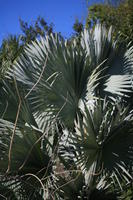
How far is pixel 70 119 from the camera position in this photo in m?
4.68

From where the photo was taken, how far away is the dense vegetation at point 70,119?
392 centimetres

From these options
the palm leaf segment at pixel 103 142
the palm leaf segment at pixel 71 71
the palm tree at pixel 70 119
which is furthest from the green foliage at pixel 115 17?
the palm leaf segment at pixel 103 142

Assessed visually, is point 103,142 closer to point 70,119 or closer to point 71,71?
point 70,119

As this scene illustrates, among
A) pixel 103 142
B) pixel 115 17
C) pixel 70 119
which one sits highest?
pixel 115 17

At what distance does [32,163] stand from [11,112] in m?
0.83

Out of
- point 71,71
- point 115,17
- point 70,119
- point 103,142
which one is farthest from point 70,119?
point 115,17

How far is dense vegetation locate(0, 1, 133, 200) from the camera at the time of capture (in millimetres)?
3920

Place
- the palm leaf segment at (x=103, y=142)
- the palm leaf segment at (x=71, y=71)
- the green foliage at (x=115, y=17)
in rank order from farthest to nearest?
the green foliage at (x=115, y=17), the palm leaf segment at (x=71, y=71), the palm leaf segment at (x=103, y=142)

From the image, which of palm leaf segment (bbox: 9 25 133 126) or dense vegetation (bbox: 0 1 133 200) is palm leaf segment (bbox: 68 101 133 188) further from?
palm leaf segment (bbox: 9 25 133 126)

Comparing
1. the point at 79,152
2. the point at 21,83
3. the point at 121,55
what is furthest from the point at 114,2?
the point at 79,152

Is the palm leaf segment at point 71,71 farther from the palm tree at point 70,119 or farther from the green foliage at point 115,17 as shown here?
the green foliage at point 115,17

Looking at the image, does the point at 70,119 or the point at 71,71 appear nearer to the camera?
the point at 70,119

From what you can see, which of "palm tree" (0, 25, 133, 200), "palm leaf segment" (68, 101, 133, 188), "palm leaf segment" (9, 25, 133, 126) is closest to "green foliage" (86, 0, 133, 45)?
"palm leaf segment" (9, 25, 133, 126)

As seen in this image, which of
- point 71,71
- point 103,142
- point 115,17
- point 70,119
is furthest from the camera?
point 115,17
